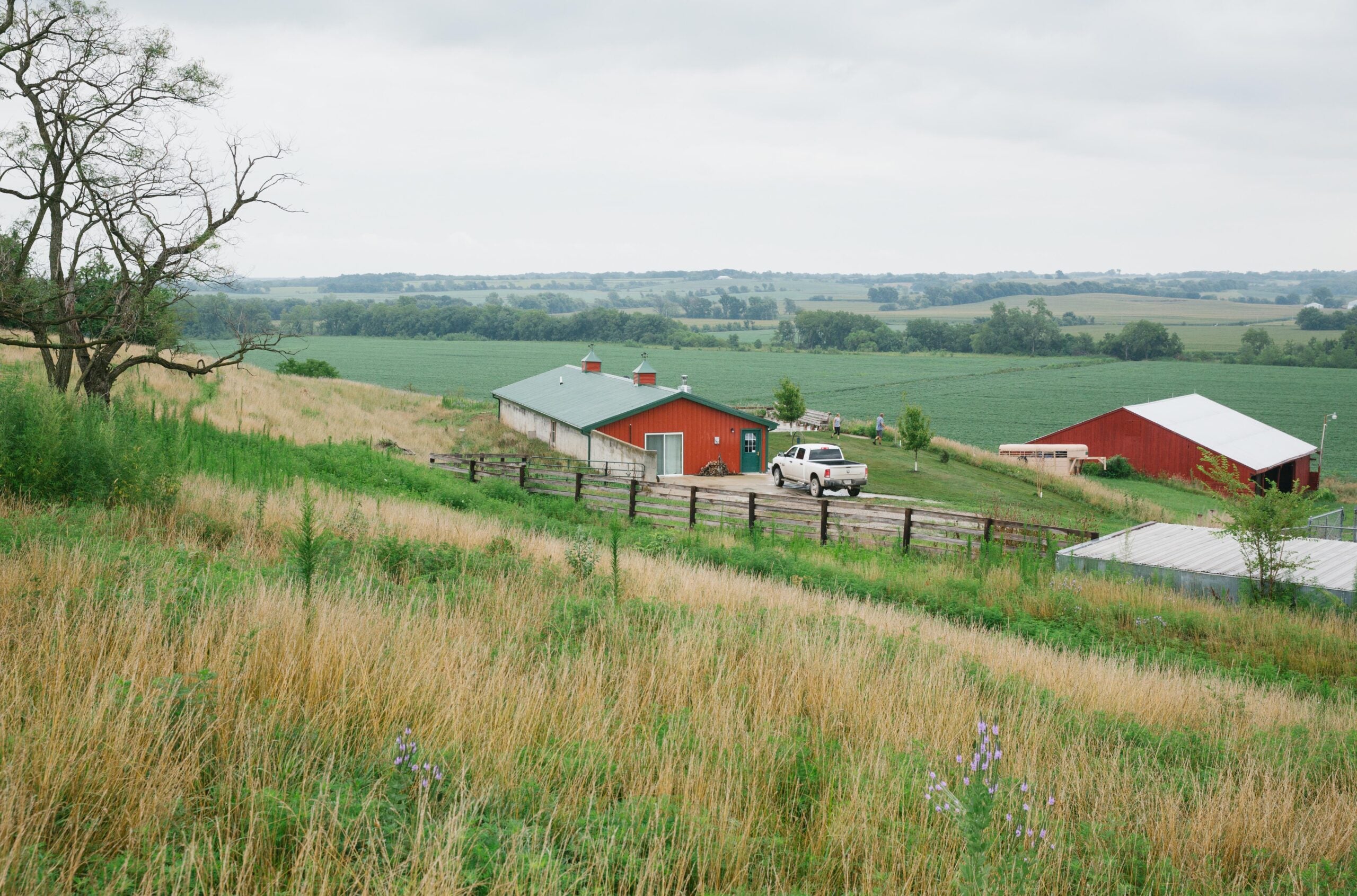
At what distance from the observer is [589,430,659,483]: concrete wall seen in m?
33.9

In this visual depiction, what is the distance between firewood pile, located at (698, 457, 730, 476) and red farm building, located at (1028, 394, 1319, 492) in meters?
23.5

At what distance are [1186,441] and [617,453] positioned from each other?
31783mm

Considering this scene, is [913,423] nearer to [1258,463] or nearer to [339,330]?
[1258,463]

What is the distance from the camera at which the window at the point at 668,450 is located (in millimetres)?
37188

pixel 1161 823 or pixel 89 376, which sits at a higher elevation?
pixel 89 376

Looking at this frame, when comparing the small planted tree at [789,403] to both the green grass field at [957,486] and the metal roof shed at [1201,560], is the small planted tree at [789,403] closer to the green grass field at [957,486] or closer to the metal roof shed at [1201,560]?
the green grass field at [957,486]

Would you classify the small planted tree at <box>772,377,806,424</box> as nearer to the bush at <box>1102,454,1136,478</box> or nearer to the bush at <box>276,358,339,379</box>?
the bush at <box>1102,454,1136,478</box>

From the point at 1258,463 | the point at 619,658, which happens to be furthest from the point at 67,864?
the point at 1258,463

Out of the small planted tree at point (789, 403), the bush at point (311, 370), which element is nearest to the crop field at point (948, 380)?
the bush at point (311, 370)

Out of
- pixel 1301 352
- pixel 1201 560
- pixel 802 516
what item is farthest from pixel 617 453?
pixel 1301 352

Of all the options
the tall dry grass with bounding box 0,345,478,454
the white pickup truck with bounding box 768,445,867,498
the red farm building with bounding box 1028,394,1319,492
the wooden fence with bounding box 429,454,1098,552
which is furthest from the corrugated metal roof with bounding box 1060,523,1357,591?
the red farm building with bounding box 1028,394,1319,492

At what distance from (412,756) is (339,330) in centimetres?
19603

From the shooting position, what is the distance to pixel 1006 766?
509 cm

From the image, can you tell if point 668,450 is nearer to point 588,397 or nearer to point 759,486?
point 759,486
